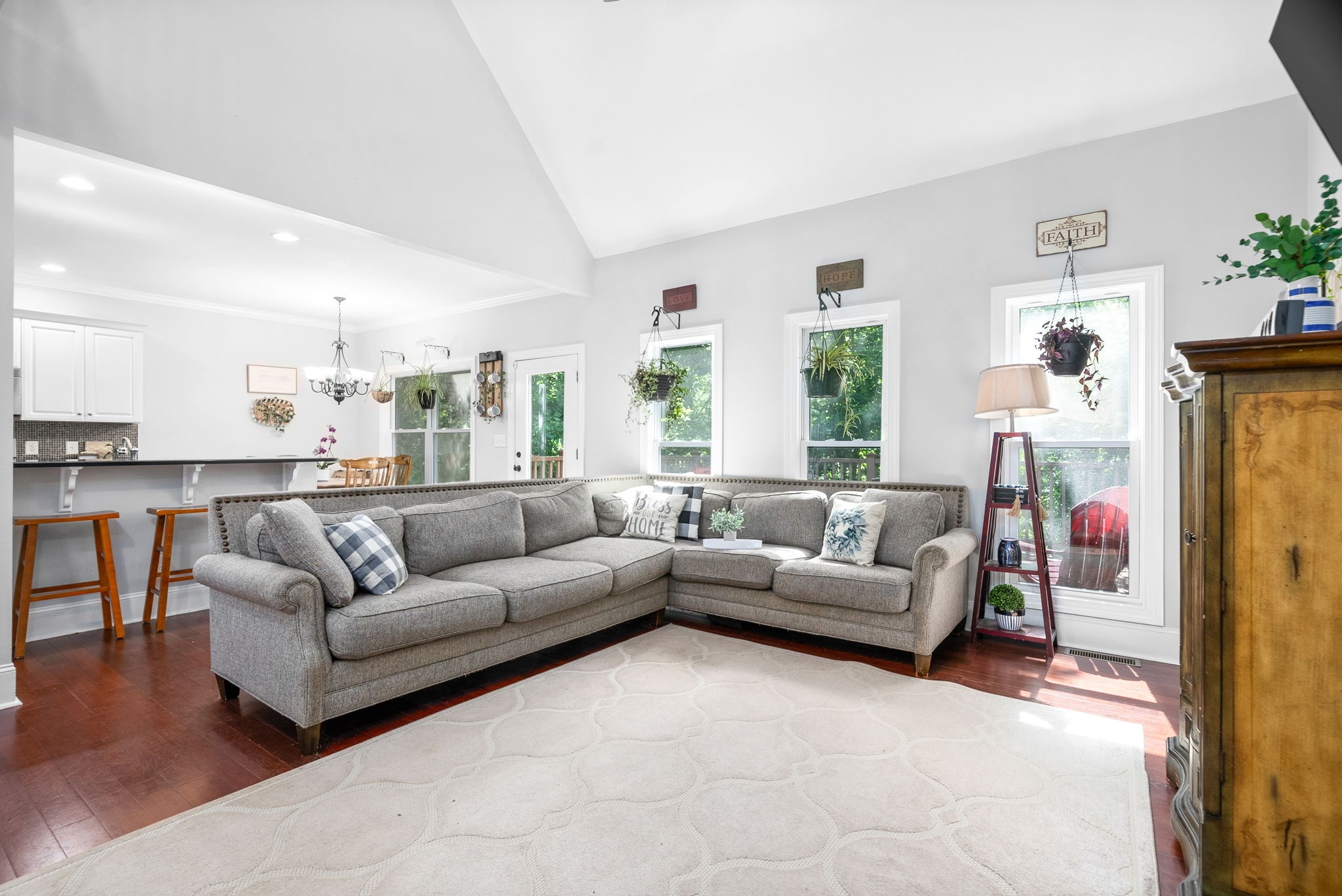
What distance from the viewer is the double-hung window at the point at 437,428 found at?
273 inches

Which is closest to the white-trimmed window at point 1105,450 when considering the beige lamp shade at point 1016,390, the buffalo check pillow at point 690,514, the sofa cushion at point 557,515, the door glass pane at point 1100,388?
the door glass pane at point 1100,388

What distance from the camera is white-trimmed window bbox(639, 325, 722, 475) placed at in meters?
4.97

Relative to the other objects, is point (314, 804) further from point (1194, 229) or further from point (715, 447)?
point (1194, 229)

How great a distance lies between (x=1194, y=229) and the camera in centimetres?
324

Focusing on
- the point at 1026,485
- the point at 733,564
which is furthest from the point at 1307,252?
the point at 733,564

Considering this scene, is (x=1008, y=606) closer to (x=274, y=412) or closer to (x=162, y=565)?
(x=162, y=565)

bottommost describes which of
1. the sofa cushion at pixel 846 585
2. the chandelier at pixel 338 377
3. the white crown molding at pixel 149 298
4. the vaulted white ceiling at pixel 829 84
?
the sofa cushion at pixel 846 585

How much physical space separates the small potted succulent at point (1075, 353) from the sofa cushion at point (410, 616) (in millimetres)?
3172

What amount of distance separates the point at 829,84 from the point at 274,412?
649cm

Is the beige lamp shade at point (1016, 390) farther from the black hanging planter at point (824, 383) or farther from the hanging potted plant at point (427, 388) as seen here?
the hanging potted plant at point (427, 388)

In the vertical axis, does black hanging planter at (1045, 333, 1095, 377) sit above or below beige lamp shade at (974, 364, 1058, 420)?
above

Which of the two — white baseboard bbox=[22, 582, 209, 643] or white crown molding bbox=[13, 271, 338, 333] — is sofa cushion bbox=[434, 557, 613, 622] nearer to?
white baseboard bbox=[22, 582, 209, 643]

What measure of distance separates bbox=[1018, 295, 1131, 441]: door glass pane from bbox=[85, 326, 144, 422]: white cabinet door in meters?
7.36

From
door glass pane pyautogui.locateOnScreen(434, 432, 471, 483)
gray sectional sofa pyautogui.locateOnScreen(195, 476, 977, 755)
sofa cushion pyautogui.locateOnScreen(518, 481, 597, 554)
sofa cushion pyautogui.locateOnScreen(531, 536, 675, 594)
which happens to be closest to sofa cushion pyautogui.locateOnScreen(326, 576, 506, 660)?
gray sectional sofa pyautogui.locateOnScreen(195, 476, 977, 755)
